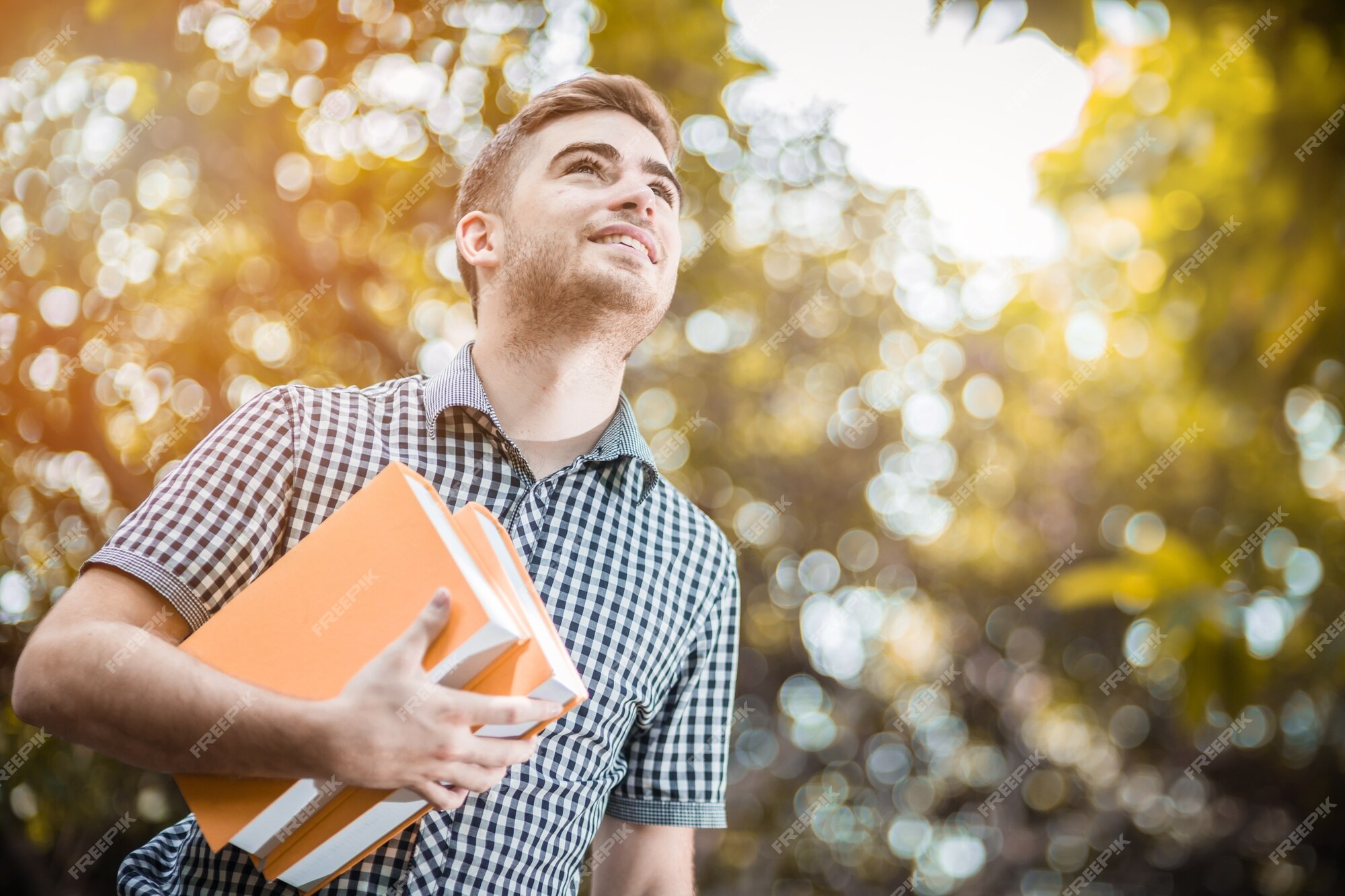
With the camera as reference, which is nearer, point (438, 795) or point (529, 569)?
point (438, 795)

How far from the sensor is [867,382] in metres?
6.82

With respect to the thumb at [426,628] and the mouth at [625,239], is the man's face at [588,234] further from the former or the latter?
the thumb at [426,628]

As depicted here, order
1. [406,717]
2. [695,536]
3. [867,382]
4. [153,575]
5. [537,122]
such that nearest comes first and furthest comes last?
[406,717], [153,575], [695,536], [537,122], [867,382]

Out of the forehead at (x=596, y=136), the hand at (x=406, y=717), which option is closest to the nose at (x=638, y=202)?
the forehead at (x=596, y=136)

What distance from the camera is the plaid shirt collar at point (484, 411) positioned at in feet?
5.90

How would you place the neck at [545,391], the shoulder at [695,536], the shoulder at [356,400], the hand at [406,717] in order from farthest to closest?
1. the shoulder at [695,536]
2. the neck at [545,391]
3. the shoulder at [356,400]
4. the hand at [406,717]

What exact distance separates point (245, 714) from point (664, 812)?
105cm

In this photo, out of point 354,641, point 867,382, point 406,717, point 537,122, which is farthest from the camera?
point 867,382

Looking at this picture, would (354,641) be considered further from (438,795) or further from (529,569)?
(529,569)

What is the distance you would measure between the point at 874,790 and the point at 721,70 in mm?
6046

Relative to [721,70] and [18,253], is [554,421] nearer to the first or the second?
[721,70]

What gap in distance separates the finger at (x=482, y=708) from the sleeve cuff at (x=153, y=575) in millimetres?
504

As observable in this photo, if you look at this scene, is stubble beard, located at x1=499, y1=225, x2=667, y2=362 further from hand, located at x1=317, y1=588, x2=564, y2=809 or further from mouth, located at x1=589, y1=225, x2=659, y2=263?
hand, located at x1=317, y1=588, x2=564, y2=809

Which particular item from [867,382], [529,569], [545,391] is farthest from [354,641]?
[867,382]
